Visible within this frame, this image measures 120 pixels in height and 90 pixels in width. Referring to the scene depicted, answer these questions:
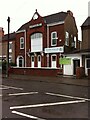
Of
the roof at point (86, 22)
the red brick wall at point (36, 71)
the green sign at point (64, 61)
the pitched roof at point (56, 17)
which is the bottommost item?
the red brick wall at point (36, 71)

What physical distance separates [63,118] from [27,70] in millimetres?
29190

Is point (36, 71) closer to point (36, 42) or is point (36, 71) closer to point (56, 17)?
point (36, 42)

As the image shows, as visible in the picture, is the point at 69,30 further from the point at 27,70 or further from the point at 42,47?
the point at 27,70

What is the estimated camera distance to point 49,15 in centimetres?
4203

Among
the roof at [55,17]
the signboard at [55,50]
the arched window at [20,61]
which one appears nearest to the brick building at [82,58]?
the signboard at [55,50]

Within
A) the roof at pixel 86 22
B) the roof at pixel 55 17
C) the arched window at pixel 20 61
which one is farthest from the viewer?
the arched window at pixel 20 61

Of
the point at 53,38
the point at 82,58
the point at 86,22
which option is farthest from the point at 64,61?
the point at 86,22

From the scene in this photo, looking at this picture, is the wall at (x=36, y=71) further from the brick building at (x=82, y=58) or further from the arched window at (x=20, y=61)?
the arched window at (x=20, y=61)

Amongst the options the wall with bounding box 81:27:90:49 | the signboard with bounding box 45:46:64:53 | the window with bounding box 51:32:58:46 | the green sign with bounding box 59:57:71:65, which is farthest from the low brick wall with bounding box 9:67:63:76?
the window with bounding box 51:32:58:46

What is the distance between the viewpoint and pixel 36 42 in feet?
133

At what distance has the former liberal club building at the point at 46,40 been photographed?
3694 centimetres

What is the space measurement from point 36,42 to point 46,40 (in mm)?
2436

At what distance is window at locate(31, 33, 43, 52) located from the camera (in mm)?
39875

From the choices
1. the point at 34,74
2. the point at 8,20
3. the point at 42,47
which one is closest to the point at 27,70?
the point at 34,74
